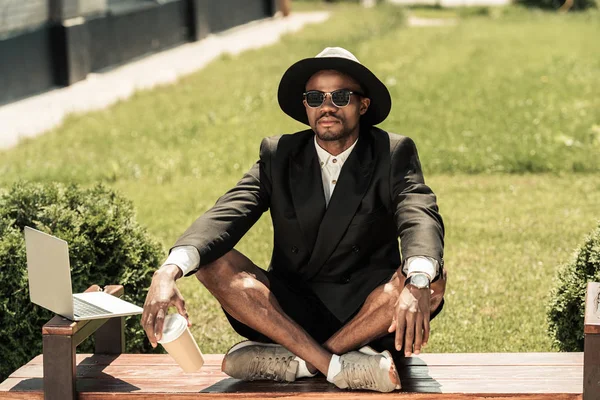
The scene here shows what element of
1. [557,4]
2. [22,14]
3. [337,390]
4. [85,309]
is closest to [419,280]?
[337,390]

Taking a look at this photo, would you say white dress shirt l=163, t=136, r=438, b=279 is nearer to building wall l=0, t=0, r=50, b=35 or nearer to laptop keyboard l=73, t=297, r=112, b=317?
laptop keyboard l=73, t=297, r=112, b=317

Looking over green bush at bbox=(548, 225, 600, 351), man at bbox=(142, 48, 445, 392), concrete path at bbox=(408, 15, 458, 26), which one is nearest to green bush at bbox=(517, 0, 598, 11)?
concrete path at bbox=(408, 15, 458, 26)

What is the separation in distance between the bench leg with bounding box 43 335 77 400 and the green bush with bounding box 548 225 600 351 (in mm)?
2485

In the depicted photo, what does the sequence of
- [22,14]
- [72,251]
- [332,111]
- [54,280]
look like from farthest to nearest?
[22,14] → [72,251] → [332,111] → [54,280]

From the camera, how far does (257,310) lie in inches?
185

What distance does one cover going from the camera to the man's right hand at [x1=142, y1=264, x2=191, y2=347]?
4.33 meters

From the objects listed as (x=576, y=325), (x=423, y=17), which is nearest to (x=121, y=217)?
(x=576, y=325)

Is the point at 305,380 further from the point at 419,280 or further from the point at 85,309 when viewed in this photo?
the point at 85,309

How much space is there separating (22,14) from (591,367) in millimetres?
13290

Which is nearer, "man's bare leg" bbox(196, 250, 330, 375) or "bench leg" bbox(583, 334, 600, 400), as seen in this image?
"bench leg" bbox(583, 334, 600, 400)

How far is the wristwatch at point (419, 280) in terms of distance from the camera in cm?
430

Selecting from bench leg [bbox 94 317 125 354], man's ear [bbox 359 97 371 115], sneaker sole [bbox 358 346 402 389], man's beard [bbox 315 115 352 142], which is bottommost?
bench leg [bbox 94 317 125 354]

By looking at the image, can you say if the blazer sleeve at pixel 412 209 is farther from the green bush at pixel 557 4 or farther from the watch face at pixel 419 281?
the green bush at pixel 557 4

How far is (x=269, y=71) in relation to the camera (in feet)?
61.1
